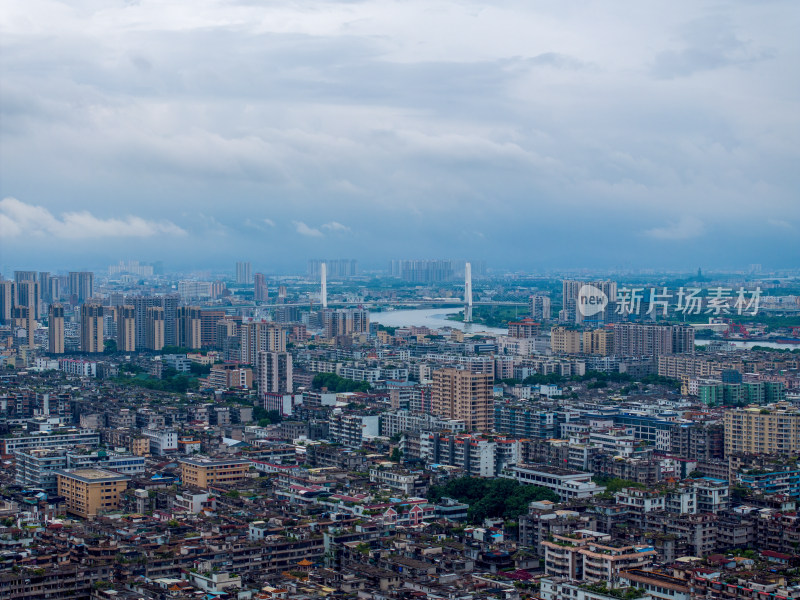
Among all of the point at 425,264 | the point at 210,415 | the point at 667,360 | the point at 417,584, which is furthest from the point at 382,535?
the point at 425,264

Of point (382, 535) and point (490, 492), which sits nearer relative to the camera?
point (382, 535)

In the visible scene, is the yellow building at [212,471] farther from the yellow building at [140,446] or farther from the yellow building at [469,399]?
the yellow building at [469,399]

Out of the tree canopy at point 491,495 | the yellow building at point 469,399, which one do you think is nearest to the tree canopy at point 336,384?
the yellow building at point 469,399

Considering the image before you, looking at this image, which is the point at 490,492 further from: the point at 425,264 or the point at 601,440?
the point at 425,264

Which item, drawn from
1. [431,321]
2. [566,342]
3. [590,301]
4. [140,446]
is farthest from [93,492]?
[431,321]

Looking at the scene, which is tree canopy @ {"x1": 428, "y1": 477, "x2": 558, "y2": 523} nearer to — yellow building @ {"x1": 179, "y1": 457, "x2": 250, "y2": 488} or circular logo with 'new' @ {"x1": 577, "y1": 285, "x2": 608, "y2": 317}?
yellow building @ {"x1": 179, "y1": 457, "x2": 250, "y2": 488}

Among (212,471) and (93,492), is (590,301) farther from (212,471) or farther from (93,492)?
(93,492)
